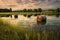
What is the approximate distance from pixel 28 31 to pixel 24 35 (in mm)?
74

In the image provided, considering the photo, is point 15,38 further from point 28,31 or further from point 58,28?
point 58,28

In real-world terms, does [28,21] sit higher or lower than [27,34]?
higher

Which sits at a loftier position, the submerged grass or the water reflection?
the water reflection

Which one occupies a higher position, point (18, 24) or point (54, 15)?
point (54, 15)

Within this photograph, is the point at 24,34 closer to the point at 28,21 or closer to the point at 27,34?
the point at 27,34

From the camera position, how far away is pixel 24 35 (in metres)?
1.45

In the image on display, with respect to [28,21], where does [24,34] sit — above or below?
below

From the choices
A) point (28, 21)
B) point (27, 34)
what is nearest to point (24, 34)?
point (27, 34)

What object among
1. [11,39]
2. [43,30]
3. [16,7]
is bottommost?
[11,39]

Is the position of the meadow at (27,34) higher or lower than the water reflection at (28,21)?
lower

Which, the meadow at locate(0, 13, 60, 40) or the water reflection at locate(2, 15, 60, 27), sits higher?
the water reflection at locate(2, 15, 60, 27)

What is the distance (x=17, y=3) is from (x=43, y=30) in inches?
19.8

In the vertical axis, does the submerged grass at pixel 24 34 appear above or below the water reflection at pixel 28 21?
below

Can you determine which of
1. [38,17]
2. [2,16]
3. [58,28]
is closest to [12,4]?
[2,16]
